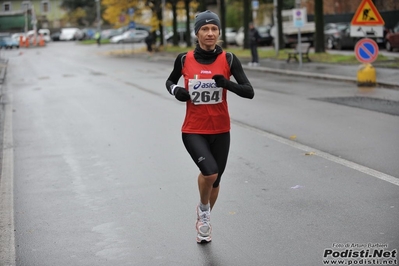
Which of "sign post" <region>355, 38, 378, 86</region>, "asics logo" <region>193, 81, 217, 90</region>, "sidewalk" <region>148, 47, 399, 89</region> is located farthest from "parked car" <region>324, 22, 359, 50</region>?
"asics logo" <region>193, 81, 217, 90</region>

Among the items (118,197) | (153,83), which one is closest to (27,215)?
(118,197)

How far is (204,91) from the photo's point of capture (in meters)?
6.04

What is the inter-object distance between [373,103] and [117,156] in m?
7.68

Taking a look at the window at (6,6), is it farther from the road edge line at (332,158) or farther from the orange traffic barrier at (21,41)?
the road edge line at (332,158)

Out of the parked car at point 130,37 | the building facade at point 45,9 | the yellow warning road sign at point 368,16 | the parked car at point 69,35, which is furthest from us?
the building facade at point 45,9

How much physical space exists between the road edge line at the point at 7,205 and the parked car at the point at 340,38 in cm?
2922

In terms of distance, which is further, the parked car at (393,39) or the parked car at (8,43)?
the parked car at (8,43)

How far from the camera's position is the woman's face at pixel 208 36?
235 inches

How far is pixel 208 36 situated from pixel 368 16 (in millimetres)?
15853

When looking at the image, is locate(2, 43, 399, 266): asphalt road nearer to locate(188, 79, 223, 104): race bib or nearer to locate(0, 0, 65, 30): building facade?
locate(188, 79, 223, 104): race bib

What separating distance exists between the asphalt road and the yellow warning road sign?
17.1 ft

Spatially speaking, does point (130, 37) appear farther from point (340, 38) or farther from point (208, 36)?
point (208, 36)

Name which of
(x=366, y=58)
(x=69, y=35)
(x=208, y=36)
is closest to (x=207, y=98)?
(x=208, y=36)

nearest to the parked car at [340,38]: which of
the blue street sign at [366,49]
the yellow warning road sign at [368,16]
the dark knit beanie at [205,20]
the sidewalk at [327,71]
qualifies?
the sidewalk at [327,71]
